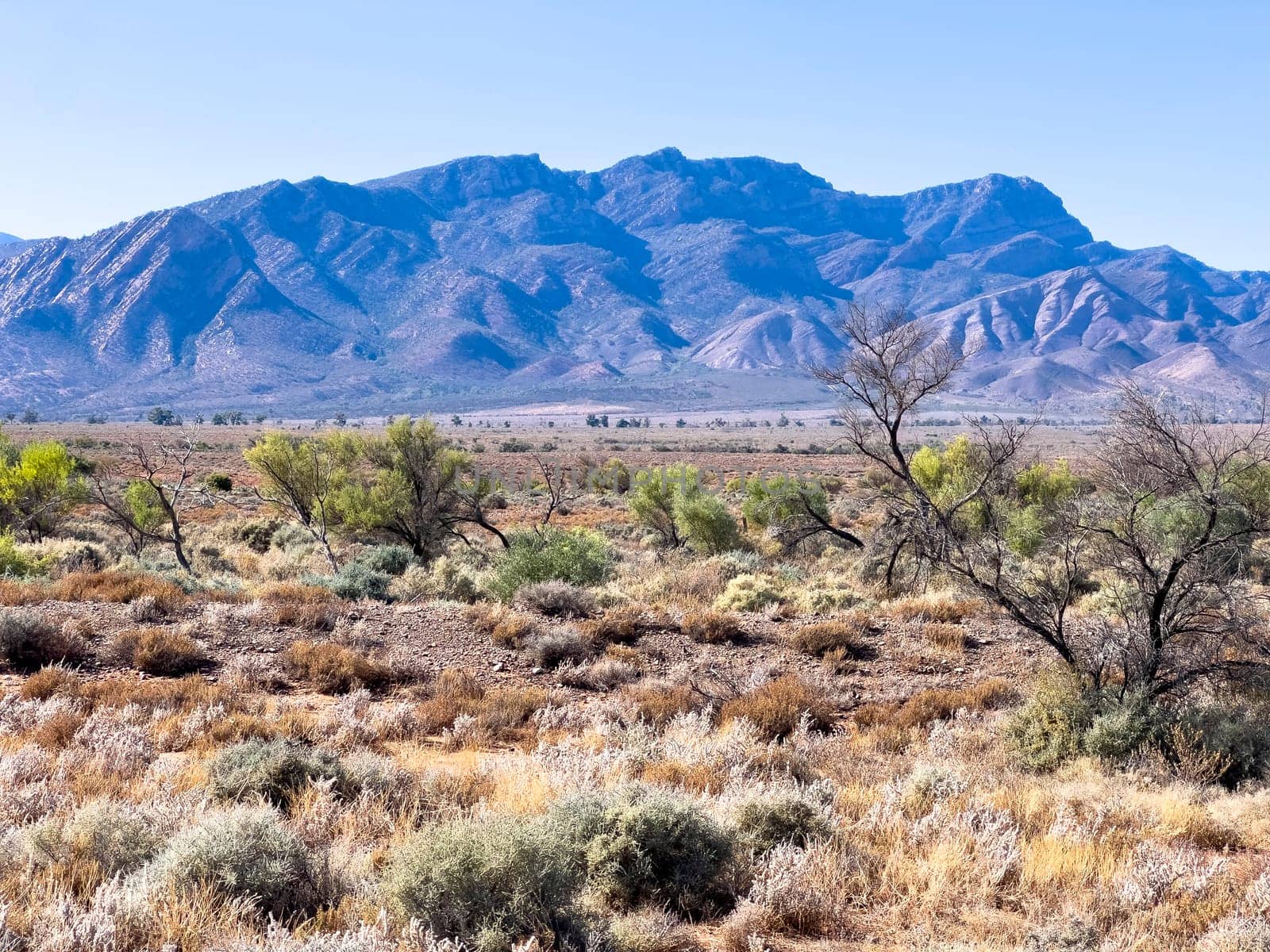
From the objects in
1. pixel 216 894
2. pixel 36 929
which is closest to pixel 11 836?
pixel 36 929

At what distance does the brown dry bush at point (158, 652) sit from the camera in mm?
9375

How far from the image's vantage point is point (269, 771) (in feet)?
19.1

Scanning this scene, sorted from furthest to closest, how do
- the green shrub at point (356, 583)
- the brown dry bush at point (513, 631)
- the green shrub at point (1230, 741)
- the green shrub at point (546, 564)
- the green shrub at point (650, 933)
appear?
the green shrub at point (546, 564) → the green shrub at point (356, 583) → the brown dry bush at point (513, 631) → the green shrub at point (1230, 741) → the green shrub at point (650, 933)

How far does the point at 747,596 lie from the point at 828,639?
8.28ft

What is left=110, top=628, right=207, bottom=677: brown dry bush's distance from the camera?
938 cm

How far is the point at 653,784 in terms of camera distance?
5.89 meters

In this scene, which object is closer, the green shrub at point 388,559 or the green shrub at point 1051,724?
the green shrub at point 1051,724

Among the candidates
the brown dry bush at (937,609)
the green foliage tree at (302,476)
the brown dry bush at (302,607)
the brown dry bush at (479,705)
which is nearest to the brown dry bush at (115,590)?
the brown dry bush at (302,607)

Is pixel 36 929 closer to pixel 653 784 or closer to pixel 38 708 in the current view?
pixel 653 784

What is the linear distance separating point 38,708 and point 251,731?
198 centimetres

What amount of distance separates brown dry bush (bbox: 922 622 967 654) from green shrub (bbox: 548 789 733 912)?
284 inches

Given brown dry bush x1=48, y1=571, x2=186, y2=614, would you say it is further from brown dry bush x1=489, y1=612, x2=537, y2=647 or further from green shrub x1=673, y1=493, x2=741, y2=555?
green shrub x1=673, y1=493, x2=741, y2=555

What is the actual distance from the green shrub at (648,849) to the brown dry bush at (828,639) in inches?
244

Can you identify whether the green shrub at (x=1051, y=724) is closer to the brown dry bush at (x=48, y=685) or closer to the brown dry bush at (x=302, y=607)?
the brown dry bush at (x=302, y=607)
